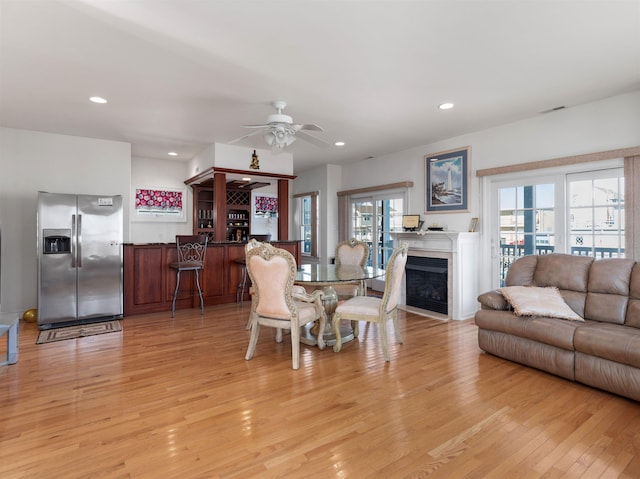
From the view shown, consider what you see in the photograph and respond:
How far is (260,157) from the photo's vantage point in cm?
614

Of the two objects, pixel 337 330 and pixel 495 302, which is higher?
pixel 495 302

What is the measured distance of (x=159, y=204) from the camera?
7.14 metres

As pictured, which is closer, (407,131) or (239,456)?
(239,456)

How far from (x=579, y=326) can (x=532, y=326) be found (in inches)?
13.0

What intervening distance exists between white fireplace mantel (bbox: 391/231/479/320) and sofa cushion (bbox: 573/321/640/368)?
200 cm

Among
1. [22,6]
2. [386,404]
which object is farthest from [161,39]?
[386,404]

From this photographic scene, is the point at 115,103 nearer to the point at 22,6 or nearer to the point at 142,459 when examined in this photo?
the point at 22,6

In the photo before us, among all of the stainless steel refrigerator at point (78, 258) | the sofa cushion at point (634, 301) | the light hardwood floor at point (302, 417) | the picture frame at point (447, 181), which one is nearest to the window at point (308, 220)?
the picture frame at point (447, 181)

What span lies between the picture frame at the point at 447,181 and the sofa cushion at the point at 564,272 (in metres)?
1.78

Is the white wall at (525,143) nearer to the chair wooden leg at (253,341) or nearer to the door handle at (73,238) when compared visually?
the chair wooden leg at (253,341)

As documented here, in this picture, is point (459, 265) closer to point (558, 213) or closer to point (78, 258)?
point (558, 213)

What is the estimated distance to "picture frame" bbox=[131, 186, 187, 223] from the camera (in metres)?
6.91

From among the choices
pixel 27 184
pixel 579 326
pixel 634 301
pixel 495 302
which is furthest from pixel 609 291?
pixel 27 184

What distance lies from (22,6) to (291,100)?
228 centimetres
